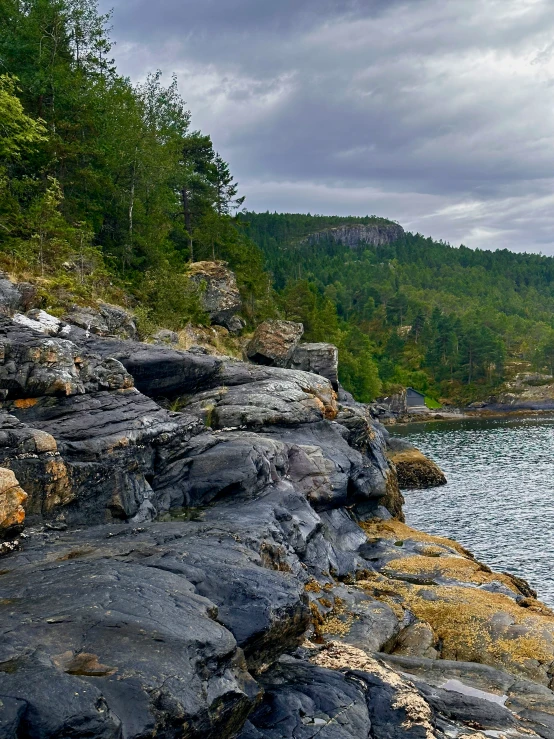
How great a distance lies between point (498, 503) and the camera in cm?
→ 5200

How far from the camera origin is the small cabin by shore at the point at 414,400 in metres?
154

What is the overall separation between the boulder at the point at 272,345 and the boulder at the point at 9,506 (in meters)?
51.5

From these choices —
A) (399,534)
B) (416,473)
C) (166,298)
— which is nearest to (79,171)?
(166,298)

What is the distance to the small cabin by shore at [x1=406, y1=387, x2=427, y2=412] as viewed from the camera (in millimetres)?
153625

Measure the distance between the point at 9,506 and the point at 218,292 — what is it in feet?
173

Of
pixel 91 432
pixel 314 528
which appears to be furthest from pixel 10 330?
pixel 314 528

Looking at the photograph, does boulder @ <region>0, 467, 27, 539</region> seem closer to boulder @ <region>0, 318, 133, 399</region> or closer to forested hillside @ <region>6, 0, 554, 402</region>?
boulder @ <region>0, 318, 133, 399</region>

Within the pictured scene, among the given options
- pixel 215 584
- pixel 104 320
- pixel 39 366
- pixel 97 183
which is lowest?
pixel 215 584

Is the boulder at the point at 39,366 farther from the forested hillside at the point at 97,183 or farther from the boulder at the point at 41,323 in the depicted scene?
the forested hillside at the point at 97,183

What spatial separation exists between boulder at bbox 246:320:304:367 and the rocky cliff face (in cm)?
2926

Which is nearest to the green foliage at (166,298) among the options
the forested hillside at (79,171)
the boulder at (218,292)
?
the forested hillside at (79,171)

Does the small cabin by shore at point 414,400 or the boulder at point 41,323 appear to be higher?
the boulder at point 41,323

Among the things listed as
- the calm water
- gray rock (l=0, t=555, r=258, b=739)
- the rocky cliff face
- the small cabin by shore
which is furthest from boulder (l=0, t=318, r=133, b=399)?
the small cabin by shore

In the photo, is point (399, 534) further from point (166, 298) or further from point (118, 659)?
point (118, 659)
